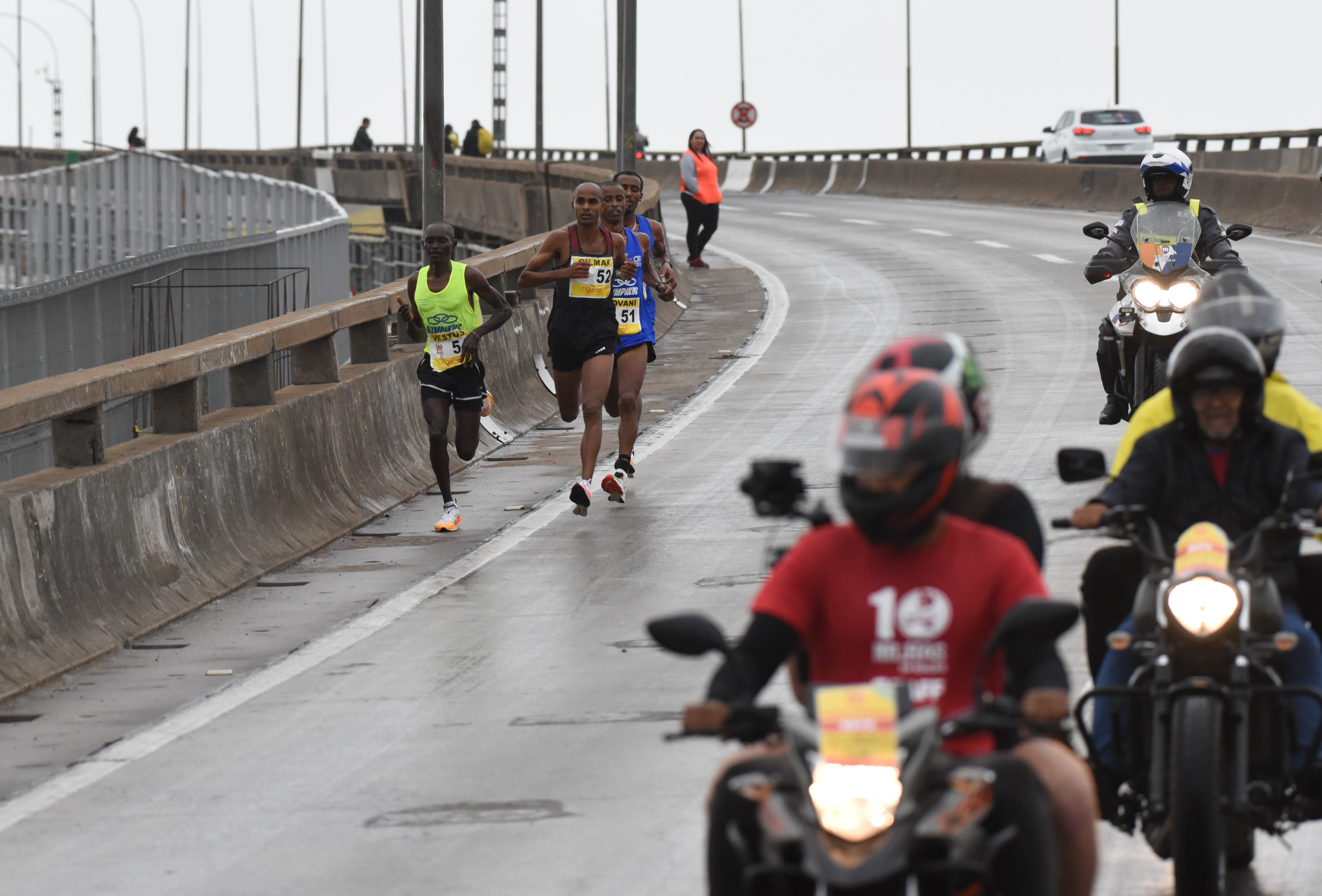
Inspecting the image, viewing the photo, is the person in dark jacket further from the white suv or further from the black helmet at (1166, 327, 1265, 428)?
the black helmet at (1166, 327, 1265, 428)

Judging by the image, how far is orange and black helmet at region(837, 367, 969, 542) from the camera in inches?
178

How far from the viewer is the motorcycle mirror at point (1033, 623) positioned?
4453mm

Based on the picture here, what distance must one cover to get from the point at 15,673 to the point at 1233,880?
510 cm

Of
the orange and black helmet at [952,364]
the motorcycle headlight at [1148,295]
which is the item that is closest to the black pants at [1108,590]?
the orange and black helmet at [952,364]

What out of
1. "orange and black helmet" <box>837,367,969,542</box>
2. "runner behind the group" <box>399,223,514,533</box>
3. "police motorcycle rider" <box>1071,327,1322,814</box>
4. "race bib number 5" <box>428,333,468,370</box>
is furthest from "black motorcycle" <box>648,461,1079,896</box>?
"race bib number 5" <box>428,333,468,370</box>

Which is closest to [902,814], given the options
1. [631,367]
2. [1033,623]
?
[1033,623]

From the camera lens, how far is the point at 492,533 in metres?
13.5

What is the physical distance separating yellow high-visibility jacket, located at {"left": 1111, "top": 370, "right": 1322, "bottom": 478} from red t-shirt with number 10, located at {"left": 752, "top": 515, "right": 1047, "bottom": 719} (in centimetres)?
190

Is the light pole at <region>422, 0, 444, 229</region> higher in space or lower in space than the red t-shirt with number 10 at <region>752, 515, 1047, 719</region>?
higher

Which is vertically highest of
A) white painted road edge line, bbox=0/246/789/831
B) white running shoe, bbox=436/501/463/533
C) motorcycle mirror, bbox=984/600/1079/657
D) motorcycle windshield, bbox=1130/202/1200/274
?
motorcycle windshield, bbox=1130/202/1200/274

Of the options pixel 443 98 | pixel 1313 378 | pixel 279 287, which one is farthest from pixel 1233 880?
pixel 279 287

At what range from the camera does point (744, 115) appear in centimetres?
8144

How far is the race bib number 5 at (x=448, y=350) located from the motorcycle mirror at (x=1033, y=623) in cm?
952

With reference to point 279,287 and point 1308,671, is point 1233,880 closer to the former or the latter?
point 1308,671
